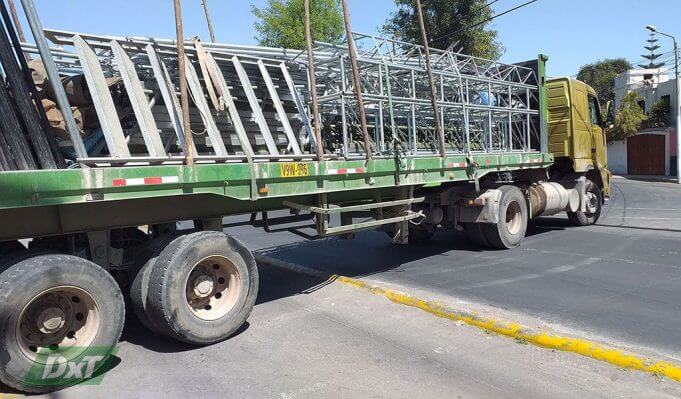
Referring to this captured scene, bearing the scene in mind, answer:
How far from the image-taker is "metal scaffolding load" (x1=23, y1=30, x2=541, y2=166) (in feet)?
16.6

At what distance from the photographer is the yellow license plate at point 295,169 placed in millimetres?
5234

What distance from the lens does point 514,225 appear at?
9398 mm

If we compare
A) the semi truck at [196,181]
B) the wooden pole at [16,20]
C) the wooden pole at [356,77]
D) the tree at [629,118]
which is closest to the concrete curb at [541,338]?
the semi truck at [196,181]

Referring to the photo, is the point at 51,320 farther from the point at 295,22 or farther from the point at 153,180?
the point at 295,22

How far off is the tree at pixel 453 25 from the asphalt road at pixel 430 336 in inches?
599

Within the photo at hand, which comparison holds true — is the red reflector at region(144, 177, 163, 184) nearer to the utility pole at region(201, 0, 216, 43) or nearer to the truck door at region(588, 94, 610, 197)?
the utility pole at region(201, 0, 216, 43)

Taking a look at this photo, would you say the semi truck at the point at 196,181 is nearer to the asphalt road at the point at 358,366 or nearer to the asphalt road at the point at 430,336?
the asphalt road at the point at 358,366

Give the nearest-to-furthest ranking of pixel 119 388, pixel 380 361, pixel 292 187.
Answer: pixel 119 388 → pixel 380 361 → pixel 292 187

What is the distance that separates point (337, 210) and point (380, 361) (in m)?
2.07

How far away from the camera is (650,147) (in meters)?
30.5

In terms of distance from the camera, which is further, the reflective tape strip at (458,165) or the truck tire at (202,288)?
the reflective tape strip at (458,165)

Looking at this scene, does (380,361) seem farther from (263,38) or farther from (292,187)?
(263,38)

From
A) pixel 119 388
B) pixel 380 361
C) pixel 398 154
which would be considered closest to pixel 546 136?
pixel 398 154

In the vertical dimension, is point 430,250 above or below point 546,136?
below
